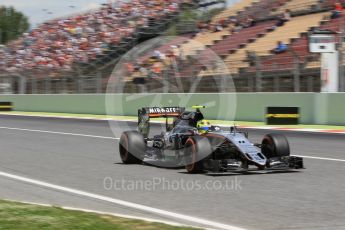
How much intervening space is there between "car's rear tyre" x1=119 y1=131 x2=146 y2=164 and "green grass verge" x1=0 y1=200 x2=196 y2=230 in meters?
4.27

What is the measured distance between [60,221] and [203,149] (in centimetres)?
362

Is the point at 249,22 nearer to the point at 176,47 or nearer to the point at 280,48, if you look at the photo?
the point at 280,48

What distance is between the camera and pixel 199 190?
26.7 feet

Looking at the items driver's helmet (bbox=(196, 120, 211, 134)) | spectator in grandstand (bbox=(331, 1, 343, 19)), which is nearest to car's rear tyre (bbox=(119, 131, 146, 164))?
driver's helmet (bbox=(196, 120, 211, 134))

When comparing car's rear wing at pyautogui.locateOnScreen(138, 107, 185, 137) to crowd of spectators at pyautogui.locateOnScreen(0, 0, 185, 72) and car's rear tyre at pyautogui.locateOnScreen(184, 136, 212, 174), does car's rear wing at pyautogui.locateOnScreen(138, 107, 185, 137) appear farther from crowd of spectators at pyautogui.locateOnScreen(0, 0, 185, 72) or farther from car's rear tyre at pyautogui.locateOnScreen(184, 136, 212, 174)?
crowd of spectators at pyautogui.locateOnScreen(0, 0, 185, 72)

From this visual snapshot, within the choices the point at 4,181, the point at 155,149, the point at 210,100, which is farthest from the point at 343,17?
the point at 4,181

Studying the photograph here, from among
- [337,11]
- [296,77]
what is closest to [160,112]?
[296,77]

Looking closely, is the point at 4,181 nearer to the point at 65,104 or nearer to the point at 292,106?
the point at 292,106

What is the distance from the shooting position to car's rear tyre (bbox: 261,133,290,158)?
9.84 metres

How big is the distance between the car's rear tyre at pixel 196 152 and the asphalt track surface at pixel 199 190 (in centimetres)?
16

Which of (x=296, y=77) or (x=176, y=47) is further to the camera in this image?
(x=176, y=47)

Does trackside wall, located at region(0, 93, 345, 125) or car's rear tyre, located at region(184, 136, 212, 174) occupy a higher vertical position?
trackside wall, located at region(0, 93, 345, 125)

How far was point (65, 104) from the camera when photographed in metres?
33.8

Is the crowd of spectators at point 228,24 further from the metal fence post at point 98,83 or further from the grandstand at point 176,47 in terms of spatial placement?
the metal fence post at point 98,83
